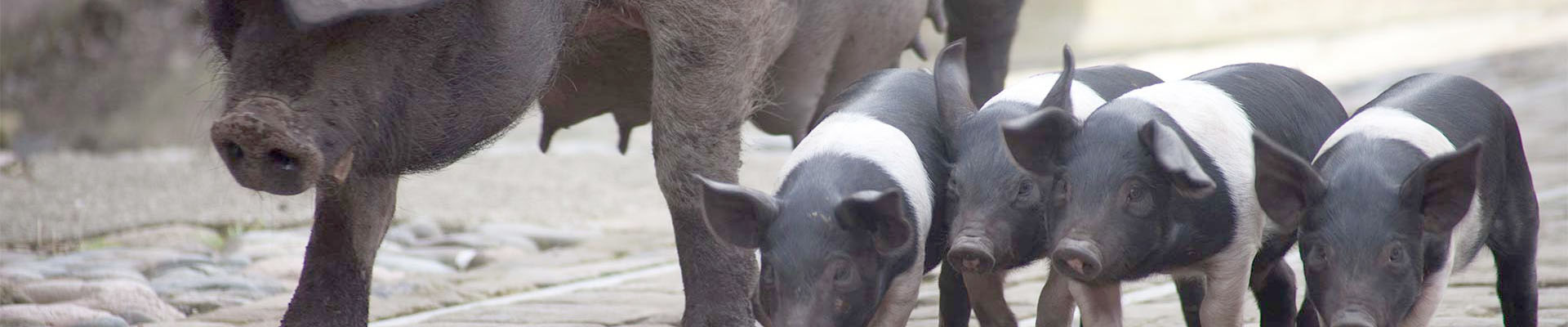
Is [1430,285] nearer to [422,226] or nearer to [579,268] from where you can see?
[579,268]

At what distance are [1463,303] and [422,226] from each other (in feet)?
13.0

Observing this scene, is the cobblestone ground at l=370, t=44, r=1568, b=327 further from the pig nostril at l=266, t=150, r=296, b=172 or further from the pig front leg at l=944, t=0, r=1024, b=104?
the pig nostril at l=266, t=150, r=296, b=172

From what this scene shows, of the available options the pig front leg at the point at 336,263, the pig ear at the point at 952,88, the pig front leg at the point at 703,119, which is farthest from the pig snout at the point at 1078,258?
the pig front leg at the point at 336,263

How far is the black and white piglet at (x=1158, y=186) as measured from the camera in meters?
3.33

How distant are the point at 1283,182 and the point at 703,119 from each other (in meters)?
1.45

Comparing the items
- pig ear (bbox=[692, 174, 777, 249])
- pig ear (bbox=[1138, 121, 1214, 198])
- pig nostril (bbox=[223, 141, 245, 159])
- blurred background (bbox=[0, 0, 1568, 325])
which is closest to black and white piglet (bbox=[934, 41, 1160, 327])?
pig ear (bbox=[1138, 121, 1214, 198])

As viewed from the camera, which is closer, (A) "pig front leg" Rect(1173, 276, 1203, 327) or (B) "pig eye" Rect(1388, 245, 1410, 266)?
(B) "pig eye" Rect(1388, 245, 1410, 266)

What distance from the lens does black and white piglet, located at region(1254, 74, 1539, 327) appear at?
10.6 ft

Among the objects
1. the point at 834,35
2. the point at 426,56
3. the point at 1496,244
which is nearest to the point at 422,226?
the point at 834,35

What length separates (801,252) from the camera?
3.37 m

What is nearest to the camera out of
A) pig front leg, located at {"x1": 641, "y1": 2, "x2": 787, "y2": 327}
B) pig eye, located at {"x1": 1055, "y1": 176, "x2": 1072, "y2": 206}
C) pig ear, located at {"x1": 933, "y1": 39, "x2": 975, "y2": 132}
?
pig eye, located at {"x1": 1055, "y1": 176, "x2": 1072, "y2": 206}

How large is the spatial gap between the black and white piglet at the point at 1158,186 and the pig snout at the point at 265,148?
51.6 inches

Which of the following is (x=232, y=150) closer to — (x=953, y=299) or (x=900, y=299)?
(x=900, y=299)

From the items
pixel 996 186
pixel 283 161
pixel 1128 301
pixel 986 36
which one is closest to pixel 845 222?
pixel 996 186
